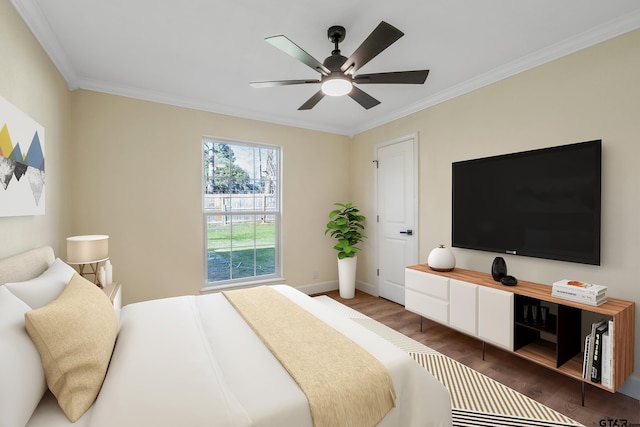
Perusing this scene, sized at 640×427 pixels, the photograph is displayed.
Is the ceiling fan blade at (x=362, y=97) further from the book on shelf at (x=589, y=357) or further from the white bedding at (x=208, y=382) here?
the book on shelf at (x=589, y=357)

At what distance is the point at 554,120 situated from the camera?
2.43 metres

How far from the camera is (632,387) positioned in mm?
2014

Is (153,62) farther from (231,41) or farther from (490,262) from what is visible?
(490,262)

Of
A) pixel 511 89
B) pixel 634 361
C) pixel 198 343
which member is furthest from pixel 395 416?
pixel 511 89

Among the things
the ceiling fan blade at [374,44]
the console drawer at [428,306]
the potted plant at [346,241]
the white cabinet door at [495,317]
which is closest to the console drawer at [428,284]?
the console drawer at [428,306]

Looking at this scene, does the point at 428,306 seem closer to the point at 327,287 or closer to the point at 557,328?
the point at 557,328

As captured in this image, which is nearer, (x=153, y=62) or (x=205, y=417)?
(x=205, y=417)

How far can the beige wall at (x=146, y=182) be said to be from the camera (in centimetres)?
305

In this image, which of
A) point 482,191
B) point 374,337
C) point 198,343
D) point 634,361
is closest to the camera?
point 198,343

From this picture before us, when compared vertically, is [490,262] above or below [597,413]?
above

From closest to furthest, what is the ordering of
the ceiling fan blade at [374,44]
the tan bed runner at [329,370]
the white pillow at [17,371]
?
the white pillow at [17,371] → the tan bed runner at [329,370] → the ceiling fan blade at [374,44]

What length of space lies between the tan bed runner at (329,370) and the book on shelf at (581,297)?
5.37 feet

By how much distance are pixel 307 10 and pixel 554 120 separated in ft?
7.24

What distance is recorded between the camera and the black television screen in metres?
2.19
